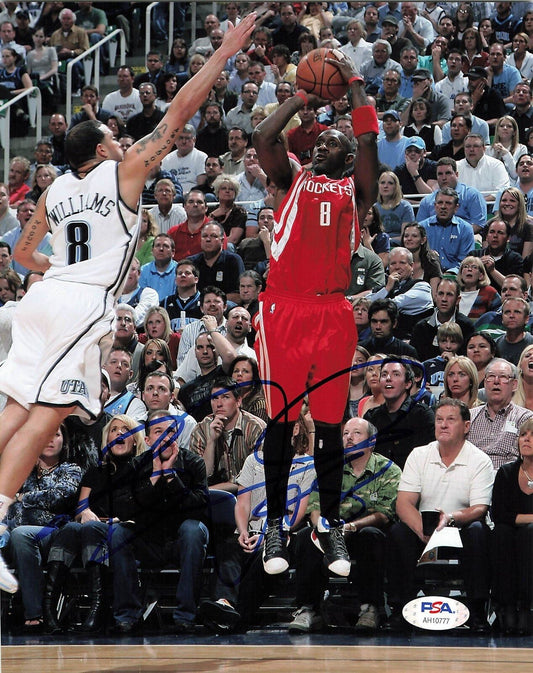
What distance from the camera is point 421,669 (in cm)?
566

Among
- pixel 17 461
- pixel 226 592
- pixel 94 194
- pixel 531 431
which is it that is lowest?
pixel 226 592

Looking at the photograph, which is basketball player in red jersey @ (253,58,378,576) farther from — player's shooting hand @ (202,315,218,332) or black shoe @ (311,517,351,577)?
player's shooting hand @ (202,315,218,332)

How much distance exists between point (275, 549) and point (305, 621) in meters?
0.88

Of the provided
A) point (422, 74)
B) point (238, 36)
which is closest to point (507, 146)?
point (422, 74)

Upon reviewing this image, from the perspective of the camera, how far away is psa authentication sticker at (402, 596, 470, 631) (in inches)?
257

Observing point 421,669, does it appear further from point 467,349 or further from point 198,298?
point 198,298

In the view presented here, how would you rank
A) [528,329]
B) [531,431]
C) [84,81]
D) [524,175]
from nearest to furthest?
[531,431] → [528,329] → [524,175] → [84,81]

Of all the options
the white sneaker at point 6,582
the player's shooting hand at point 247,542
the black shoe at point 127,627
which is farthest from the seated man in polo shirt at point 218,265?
the white sneaker at point 6,582

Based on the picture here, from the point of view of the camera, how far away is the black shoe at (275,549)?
592 cm

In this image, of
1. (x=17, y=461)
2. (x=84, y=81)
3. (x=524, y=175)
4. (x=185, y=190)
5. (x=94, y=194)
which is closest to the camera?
(x=17, y=461)

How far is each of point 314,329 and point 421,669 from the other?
180 centimetres

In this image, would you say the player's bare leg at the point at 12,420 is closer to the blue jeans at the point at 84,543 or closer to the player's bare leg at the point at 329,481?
the player's bare leg at the point at 329,481

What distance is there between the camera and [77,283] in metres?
5.78

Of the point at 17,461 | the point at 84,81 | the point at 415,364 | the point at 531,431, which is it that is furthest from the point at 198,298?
the point at 84,81
